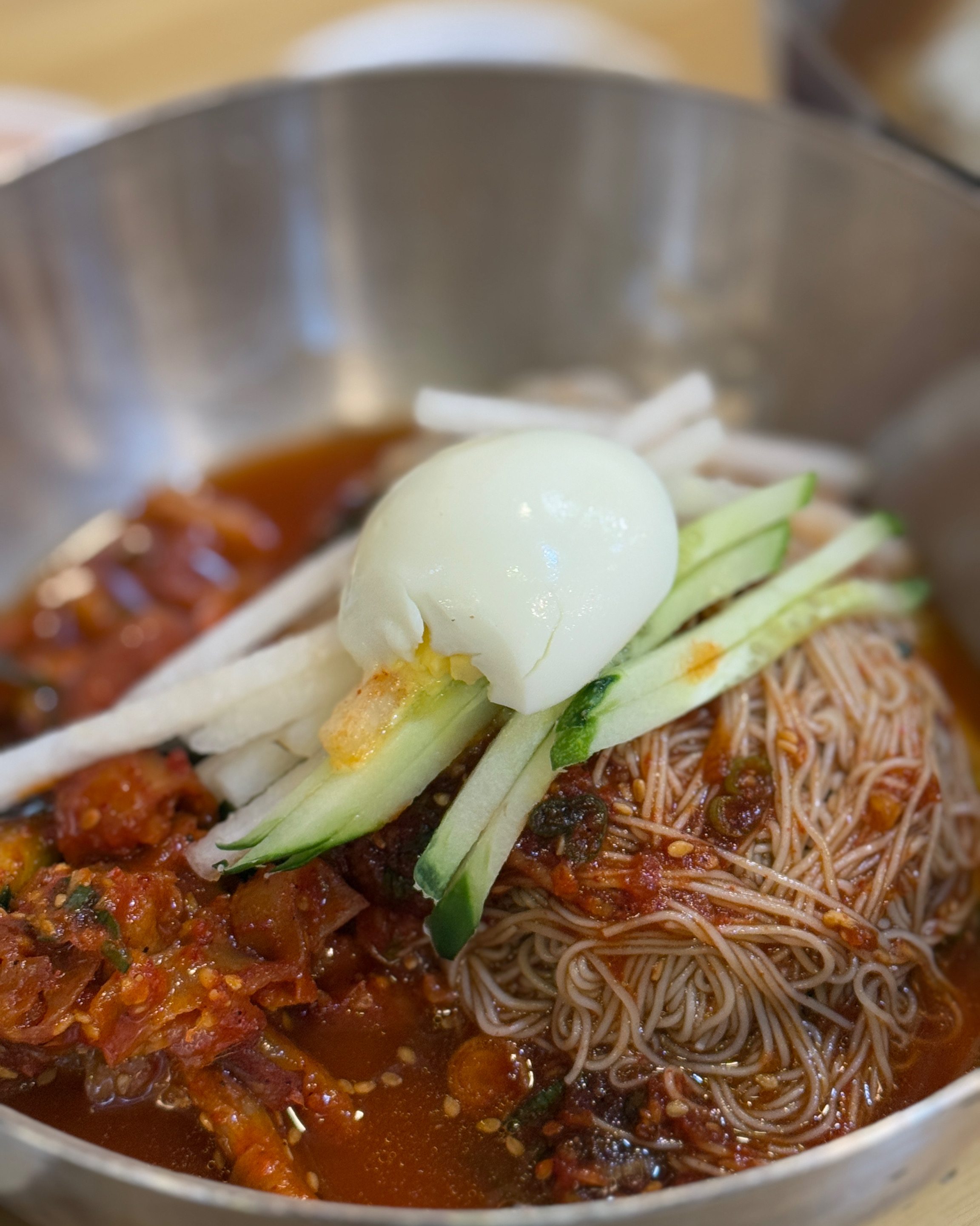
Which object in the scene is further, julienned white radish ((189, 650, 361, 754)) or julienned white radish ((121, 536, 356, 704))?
julienned white radish ((121, 536, 356, 704))

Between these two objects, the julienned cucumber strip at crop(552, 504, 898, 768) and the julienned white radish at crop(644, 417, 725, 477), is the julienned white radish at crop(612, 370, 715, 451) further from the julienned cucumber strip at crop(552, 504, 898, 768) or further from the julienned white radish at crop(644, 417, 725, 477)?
the julienned cucumber strip at crop(552, 504, 898, 768)

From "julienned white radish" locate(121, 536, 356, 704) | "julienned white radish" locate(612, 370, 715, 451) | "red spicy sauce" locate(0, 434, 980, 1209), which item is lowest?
"red spicy sauce" locate(0, 434, 980, 1209)

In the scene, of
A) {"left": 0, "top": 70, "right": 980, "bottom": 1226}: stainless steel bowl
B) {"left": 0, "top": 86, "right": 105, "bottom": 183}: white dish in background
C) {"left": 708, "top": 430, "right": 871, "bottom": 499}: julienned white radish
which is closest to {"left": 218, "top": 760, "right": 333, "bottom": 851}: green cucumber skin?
{"left": 708, "top": 430, "right": 871, "bottom": 499}: julienned white radish

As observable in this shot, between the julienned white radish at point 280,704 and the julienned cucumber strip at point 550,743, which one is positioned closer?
the julienned cucumber strip at point 550,743

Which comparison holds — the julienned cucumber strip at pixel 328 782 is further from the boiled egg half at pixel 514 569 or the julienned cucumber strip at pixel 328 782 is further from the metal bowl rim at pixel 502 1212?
the metal bowl rim at pixel 502 1212

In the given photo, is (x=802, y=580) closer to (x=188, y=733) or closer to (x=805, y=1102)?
(x=805, y=1102)

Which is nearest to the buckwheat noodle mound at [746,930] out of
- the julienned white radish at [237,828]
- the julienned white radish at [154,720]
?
the julienned white radish at [237,828]
